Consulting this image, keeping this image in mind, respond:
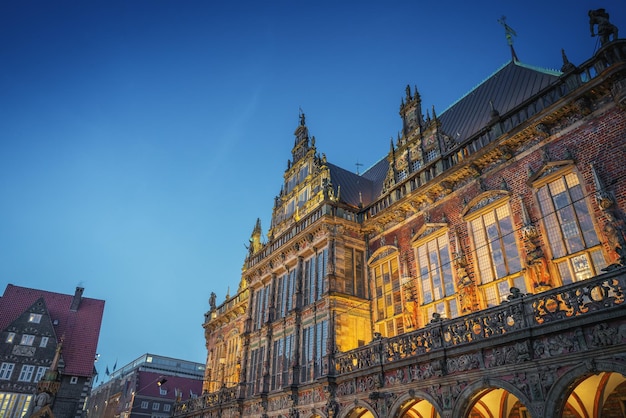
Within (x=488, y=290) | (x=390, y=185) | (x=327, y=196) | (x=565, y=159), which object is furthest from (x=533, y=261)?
(x=327, y=196)

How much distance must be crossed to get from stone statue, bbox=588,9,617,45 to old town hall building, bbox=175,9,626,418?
0.04m

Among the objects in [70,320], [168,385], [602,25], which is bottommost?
[168,385]

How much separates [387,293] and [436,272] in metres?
2.98

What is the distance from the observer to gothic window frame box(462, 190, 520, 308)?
14852 millimetres

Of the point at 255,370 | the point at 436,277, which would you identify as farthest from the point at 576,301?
the point at 255,370

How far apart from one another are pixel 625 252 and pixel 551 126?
20.2ft

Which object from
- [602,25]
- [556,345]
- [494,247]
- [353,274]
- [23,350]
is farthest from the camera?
[23,350]

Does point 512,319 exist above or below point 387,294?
below

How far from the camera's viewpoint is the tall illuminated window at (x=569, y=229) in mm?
12781

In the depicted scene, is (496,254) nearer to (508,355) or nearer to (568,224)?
(568,224)

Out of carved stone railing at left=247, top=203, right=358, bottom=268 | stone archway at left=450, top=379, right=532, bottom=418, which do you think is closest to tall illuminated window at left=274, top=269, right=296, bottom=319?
carved stone railing at left=247, top=203, right=358, bottom=268

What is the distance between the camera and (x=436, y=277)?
17625 mm

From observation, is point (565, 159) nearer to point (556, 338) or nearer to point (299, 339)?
point (556, 338)

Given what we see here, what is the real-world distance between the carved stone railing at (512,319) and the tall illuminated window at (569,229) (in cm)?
92
